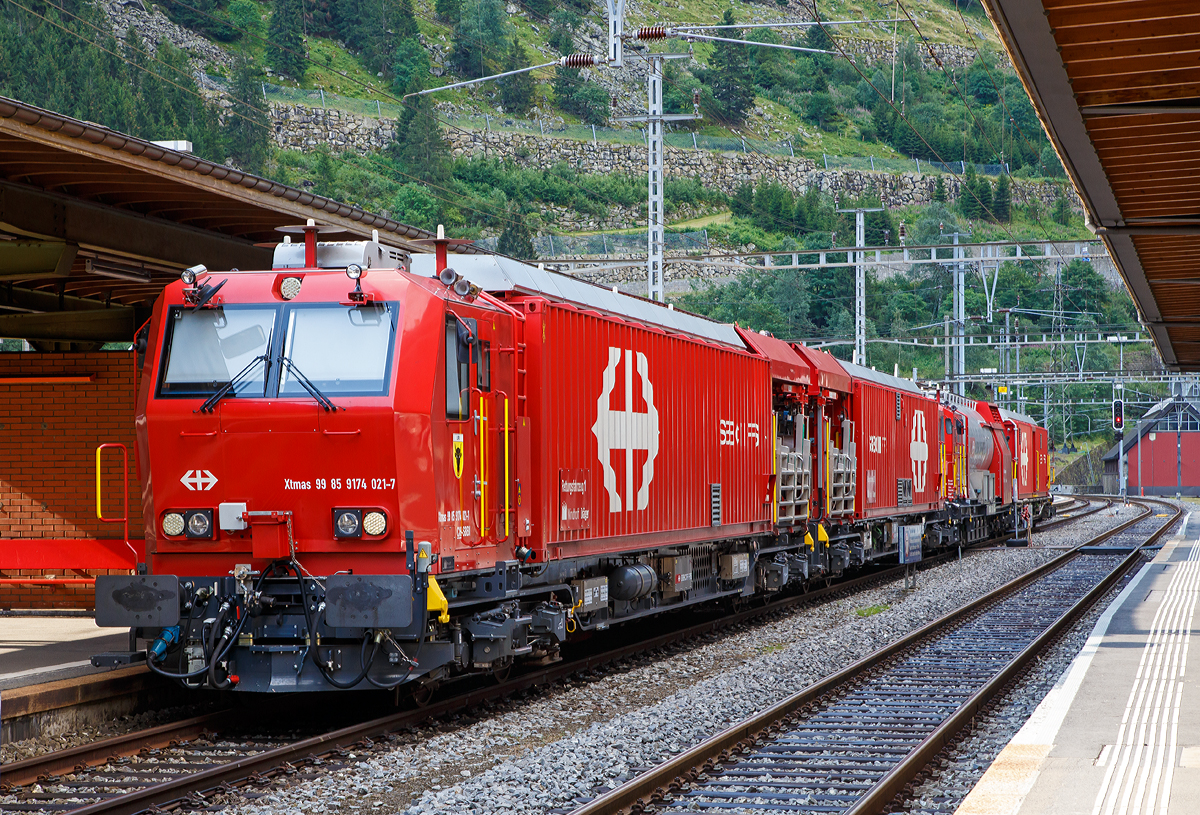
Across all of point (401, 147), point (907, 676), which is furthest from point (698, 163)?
point (907, 676)

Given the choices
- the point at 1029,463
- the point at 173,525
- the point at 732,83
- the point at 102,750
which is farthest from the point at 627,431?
the point at 732,83

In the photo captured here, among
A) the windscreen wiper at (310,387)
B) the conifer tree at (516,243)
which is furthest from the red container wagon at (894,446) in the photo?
the conifer tree at (516,243)

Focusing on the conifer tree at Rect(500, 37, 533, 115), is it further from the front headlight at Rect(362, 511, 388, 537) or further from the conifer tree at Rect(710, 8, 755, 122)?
the front headlight at Rect(362, 511, 388, 537)

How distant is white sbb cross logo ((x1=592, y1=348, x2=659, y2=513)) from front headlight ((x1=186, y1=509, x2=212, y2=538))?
12.4 feet

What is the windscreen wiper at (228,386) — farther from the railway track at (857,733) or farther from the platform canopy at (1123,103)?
the platform canopy at (1123,103)

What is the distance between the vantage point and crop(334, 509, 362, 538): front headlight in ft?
28.8

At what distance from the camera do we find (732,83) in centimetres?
13738

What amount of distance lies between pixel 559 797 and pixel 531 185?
315ft

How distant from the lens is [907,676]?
11781mm

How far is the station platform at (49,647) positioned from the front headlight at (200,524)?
4.95ft

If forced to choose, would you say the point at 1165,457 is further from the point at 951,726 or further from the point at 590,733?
the point at 590,733

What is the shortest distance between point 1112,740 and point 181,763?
620 cm

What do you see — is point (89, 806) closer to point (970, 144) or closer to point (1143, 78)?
point (1143, 78)

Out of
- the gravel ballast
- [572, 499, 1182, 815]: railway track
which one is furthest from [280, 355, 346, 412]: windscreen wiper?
[572, 499, 1182, 815]: railway track
